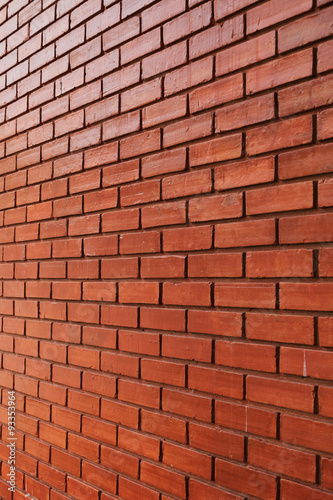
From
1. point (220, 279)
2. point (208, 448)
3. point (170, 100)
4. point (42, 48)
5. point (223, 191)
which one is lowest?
point (208, 448)

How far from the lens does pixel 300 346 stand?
1646 mm

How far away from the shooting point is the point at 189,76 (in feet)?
6.77

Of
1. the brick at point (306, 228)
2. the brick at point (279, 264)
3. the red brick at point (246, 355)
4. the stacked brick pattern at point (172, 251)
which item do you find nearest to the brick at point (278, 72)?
the stacked brick pattern at point (172, 251)

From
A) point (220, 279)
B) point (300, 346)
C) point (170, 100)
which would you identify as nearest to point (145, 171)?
point (170, 100)

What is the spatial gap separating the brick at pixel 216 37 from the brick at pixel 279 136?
364 millimetres

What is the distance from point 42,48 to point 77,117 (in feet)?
1.85

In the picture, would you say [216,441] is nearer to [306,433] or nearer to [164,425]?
[164,425]

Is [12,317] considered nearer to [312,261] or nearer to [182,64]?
[182,64]

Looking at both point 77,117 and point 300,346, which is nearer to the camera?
point 300,346

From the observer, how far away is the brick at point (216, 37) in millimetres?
1893

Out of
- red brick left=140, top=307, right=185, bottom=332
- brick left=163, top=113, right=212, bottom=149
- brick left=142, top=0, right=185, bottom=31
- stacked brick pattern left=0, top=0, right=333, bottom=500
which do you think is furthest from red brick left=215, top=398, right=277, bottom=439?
brick left=142, top=0, right=185, bottom=31

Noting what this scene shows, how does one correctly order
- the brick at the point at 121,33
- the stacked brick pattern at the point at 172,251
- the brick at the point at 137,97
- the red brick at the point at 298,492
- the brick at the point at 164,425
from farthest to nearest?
the brick at the point at 121,33 < the brick at the point at 137,97 < the brick at the point at 164,425 < the stacked brick pattern at the point at 172,251 < the red brick at the point at 298,492

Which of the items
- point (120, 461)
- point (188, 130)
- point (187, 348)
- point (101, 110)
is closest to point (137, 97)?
point (101, 110)

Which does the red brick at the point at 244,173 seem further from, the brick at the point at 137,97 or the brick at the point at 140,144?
the brick at the point at 137,97
